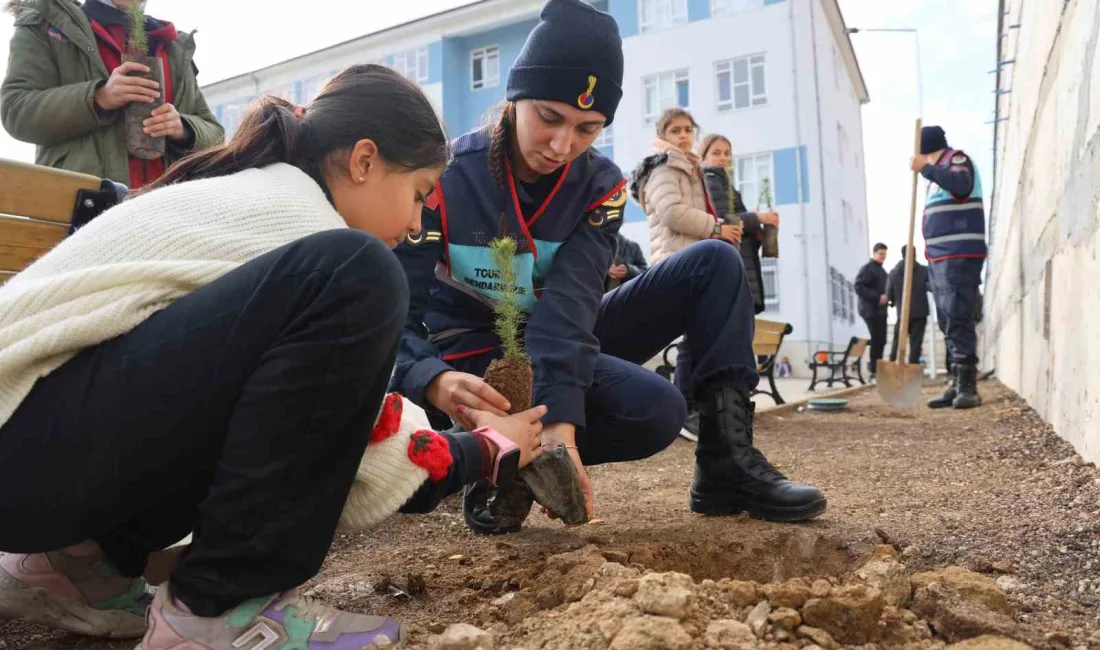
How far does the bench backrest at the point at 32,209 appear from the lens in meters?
1.74

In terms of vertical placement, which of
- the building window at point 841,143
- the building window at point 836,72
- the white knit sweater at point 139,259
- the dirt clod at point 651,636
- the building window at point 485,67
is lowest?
the dirt clod at point 651,636

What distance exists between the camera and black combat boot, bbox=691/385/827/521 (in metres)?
2.03

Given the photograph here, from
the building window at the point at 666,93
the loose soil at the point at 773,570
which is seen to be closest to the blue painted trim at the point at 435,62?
the building window at the point at 666,93

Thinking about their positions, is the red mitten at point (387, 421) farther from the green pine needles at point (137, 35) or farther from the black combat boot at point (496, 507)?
the green pine needles at point (137, 35)

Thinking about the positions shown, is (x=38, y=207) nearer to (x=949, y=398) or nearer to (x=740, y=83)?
(x=949, y=398)

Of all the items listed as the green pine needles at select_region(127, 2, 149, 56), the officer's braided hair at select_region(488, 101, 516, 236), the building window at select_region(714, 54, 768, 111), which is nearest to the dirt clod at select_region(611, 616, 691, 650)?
the officer's braided hair at select_region(488, 101, 516, 236)

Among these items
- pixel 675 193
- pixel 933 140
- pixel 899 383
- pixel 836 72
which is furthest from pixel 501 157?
pixel 836 72

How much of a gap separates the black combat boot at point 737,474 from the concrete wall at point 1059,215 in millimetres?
1066

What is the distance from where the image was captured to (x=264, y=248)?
123cm

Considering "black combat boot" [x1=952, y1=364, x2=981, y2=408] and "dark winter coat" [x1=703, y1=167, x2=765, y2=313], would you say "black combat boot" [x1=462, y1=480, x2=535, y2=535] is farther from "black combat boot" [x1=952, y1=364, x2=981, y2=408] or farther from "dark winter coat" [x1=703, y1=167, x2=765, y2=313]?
"black combat boot" [x1=952, y1=364, x2=981, y2=408]

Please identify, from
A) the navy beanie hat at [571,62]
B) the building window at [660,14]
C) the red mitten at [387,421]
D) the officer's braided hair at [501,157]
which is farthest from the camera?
the building window at [660,14]

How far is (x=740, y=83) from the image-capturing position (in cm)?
1714

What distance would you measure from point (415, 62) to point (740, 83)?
882 cm

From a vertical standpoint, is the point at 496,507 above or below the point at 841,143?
below
